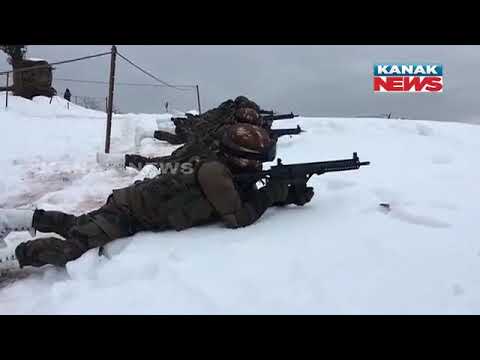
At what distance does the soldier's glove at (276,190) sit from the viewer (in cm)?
296

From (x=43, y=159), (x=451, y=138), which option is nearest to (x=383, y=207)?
(x=451, y=138)

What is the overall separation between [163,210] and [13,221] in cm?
102

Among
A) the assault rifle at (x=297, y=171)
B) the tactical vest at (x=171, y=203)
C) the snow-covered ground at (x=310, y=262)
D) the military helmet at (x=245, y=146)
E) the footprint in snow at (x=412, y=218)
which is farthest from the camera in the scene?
the assault rifle at (x=297, y=171)

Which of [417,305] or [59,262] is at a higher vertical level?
[417,305]

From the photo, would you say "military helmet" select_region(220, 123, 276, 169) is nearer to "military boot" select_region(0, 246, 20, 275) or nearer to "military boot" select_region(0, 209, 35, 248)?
"military boot" select_region(0, 209, 35, 248)

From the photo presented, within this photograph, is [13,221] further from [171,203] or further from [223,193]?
[223,193]

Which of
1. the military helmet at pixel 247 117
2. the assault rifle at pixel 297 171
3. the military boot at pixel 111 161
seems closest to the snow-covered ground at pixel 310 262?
the assault rifle at pixel 297 171

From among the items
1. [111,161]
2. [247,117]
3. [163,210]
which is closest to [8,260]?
[163,210]

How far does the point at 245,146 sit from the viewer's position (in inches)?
109

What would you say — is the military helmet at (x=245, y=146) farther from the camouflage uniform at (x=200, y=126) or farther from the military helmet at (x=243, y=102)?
the military helmet at (x=243, y=102)

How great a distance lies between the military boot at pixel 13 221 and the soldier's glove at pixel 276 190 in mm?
1762
